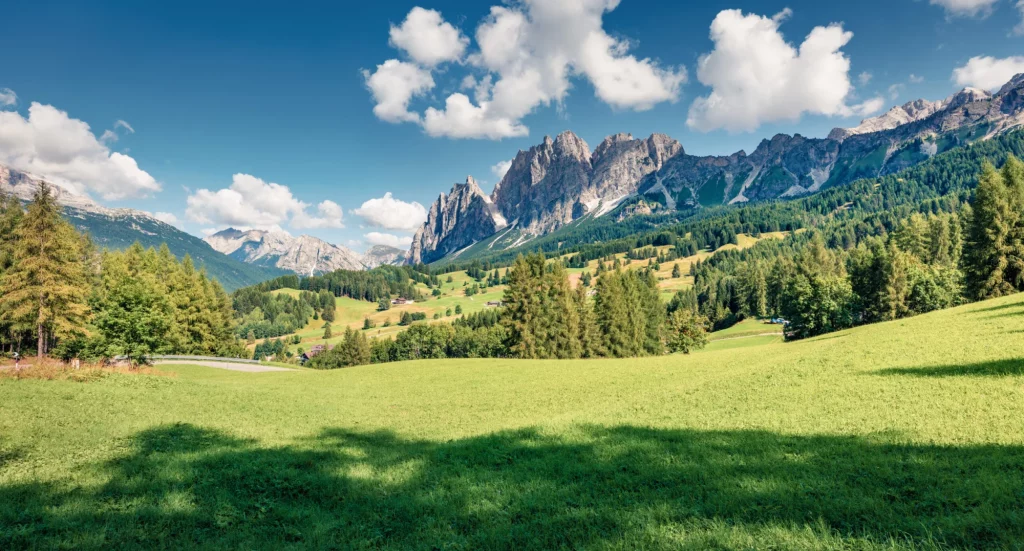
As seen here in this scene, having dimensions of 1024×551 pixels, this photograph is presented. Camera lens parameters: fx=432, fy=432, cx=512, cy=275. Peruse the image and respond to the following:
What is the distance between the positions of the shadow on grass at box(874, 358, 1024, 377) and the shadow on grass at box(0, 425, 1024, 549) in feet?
28.6

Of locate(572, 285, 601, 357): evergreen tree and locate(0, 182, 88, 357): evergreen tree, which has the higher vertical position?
locate(0, 182, 88, 357): evergreen tree

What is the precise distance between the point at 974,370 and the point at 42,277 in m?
63.4

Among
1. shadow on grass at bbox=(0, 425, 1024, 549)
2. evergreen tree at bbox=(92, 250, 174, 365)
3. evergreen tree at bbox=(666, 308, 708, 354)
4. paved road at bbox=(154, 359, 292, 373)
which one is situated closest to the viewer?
shadow on grass at bbox=(0, 425, 1024, 549)

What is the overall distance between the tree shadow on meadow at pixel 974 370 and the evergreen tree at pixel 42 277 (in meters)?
60.9

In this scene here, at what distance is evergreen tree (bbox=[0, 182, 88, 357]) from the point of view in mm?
38156

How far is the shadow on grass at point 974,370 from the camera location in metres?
14.6

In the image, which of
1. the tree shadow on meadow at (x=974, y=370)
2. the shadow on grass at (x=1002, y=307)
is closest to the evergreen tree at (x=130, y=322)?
the tree shadow on meadow at (x=974, y=370)

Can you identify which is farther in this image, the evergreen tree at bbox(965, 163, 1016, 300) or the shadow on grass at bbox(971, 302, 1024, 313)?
the evergreen tree at bbox(965, 163, 1016, 300)

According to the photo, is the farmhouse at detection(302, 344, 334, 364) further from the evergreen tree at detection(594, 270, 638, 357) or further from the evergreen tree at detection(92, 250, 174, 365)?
the evergreen tree at detection(594, 270, 638, 357)

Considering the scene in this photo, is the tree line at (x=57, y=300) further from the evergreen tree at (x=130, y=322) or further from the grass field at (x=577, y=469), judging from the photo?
the grass field at (x=577, y=469)

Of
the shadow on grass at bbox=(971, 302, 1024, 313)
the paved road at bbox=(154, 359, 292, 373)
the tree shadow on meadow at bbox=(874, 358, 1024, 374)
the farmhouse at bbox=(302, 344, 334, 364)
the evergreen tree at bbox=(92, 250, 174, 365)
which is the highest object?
the evergreen tree at bbox=(92, 250, 174, 365)

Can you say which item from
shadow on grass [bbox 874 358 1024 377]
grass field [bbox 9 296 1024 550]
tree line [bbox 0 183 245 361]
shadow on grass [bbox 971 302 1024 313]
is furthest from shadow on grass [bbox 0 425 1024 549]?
tree line [bbox 0 183 245 361]

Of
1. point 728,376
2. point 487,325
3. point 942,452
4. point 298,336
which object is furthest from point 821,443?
point 298,336

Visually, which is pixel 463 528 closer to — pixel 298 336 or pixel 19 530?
pixel 19 530
